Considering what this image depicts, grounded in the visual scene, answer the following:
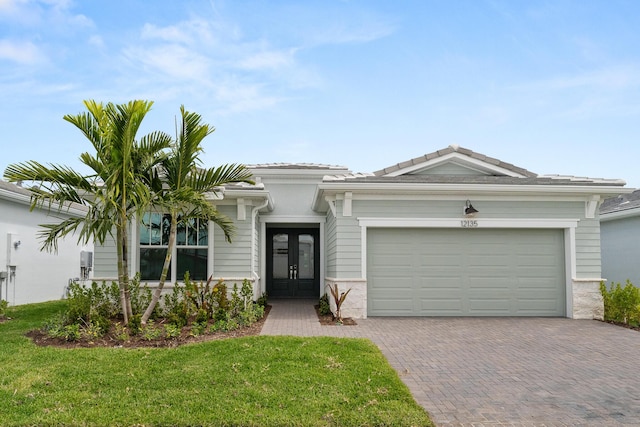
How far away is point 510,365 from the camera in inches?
239

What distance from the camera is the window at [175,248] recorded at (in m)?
10.2

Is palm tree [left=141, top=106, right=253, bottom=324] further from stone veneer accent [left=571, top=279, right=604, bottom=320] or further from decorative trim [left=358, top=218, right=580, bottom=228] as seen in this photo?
stone veneer accent [left=571, top=279, right=604, bottom=320]

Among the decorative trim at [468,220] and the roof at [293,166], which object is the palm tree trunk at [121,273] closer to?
the decorative trim at [468,220]

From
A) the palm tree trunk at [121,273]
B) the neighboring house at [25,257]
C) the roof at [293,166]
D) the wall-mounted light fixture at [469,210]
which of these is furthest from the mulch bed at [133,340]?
the roof at [293,166]

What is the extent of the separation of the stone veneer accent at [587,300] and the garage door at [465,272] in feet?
0.95

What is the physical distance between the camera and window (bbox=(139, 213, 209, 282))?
10164 mm

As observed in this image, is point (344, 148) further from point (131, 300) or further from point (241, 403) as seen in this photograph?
point (241, 403)

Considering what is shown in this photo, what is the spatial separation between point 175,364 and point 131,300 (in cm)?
374

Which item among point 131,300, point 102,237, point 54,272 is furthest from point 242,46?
point 54,272

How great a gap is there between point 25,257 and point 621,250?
18369 mm

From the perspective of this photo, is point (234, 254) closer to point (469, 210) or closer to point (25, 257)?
point (469, 210)

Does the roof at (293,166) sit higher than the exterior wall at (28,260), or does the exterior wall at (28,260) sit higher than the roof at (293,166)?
the roof at (293,166)

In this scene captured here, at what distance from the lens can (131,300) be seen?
9.07 meters

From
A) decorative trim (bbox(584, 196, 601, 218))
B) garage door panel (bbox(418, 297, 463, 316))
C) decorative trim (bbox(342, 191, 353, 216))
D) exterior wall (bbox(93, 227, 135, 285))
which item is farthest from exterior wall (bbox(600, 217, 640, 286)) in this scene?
exterior wall (bbox(93, 227, 135, 285))
